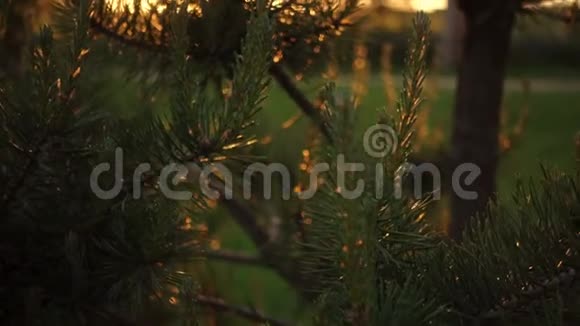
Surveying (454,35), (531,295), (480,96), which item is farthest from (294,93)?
(454,35)

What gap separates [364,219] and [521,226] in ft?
0.53

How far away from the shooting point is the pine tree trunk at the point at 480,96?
1019 mm

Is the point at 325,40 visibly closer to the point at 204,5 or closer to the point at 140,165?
the point at 204,5

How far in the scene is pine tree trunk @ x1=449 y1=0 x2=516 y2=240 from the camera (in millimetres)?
1019

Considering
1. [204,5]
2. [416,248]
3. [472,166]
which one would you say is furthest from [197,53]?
[472,166]

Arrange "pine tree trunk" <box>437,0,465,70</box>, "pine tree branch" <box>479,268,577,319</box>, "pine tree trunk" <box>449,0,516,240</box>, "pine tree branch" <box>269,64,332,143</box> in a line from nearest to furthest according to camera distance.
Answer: "pine tree branch" <box>479,268,577,319</box>
"pine tree branch" <box>269,64,332,143</box>
"pine tree trunk" <box>449,0,516,240</box>
"pine tree trunk" <box>437,0,465,70</box>

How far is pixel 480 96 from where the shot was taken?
105 centimetres

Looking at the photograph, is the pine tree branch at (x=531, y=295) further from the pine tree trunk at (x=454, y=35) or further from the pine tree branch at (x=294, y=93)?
the pine tree trunk at (x=454, y=35)

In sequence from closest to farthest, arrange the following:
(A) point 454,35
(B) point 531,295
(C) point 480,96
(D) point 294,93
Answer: (B) point 531,295 → (D) point 294,93 → (C) point 480,96 → (A) point 454,35

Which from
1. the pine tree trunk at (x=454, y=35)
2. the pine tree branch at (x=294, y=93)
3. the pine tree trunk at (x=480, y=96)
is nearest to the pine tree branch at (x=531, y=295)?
the pine tree branch at (x=294, y=93)

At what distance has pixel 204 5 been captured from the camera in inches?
28.4

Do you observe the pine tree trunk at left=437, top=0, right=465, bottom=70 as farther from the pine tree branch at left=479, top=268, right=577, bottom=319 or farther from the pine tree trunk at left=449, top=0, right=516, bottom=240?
the pine tree branch at left=479, top=268, right=577, bottom=319

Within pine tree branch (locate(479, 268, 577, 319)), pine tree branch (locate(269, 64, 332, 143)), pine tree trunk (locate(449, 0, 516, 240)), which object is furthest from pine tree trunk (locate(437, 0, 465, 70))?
pine tree branch (locate(479, 268, 577, 319))

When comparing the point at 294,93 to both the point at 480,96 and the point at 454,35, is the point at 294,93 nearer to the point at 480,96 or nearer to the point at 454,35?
the point at 480,96
